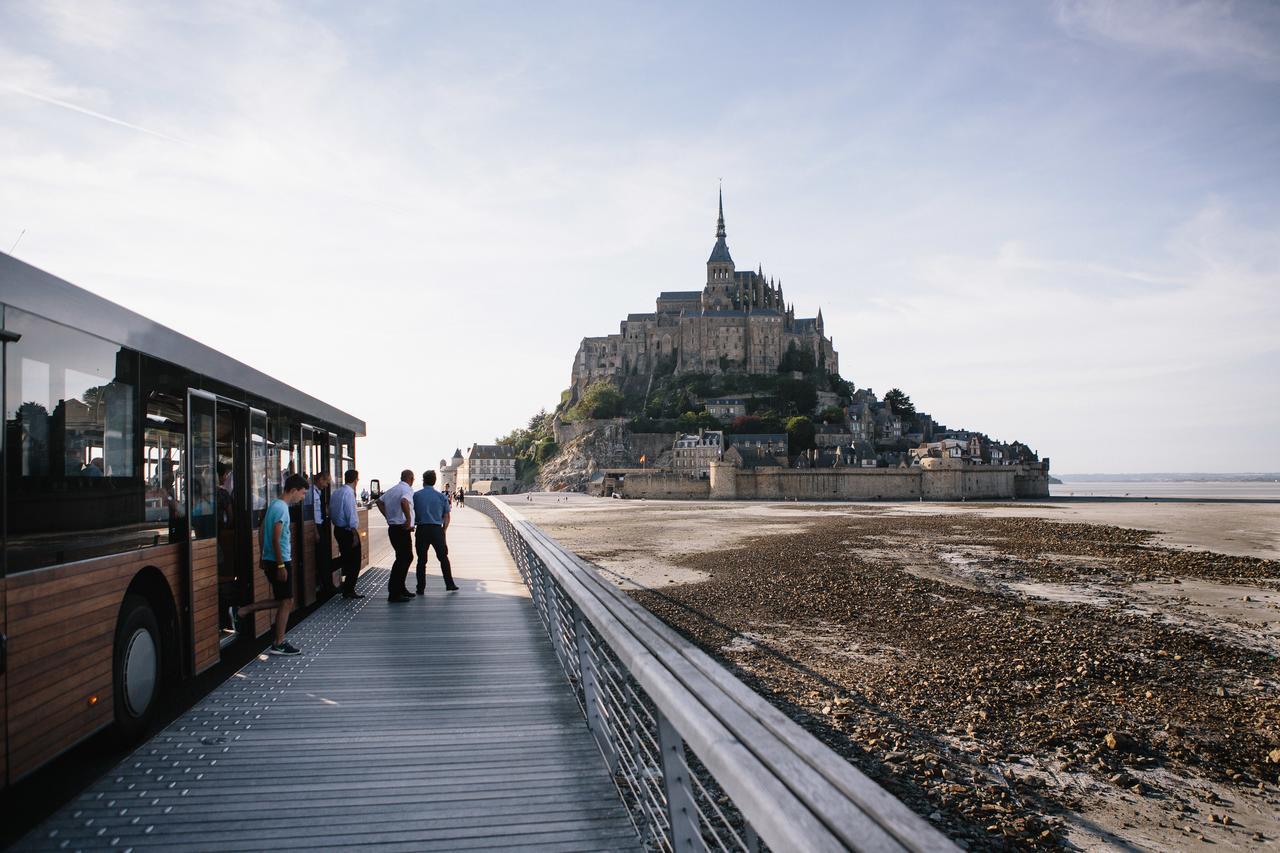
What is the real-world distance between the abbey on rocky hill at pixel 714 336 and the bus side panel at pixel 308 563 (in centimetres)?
9397

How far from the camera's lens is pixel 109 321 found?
14.5ft

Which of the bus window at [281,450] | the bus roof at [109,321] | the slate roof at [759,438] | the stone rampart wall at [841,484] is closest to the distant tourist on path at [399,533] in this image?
the bus window at [281,450]

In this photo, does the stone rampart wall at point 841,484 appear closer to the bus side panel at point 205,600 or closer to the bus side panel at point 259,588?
the bus side panel at point 259,588

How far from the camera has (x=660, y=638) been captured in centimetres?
347

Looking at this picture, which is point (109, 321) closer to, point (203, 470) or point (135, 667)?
point (203, 470)

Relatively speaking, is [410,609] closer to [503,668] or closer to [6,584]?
[503,668]

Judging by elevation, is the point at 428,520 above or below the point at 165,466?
below

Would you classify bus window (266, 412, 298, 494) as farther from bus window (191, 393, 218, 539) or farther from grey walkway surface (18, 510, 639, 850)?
grey walkway surface (18, 510, 639, 850)

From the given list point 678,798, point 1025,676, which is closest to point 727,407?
point 1025,676

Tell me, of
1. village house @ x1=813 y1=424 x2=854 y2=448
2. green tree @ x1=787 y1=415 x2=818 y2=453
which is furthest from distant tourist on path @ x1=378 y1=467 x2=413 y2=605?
village house @ x1=813 y1=424 x2=854 y2=448

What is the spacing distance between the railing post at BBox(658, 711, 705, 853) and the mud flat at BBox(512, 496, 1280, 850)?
331 cm

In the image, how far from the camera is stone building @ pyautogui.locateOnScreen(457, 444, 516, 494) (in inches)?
4454

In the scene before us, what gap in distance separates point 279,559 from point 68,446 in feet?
8.10

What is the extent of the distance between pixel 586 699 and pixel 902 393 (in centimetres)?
10798
